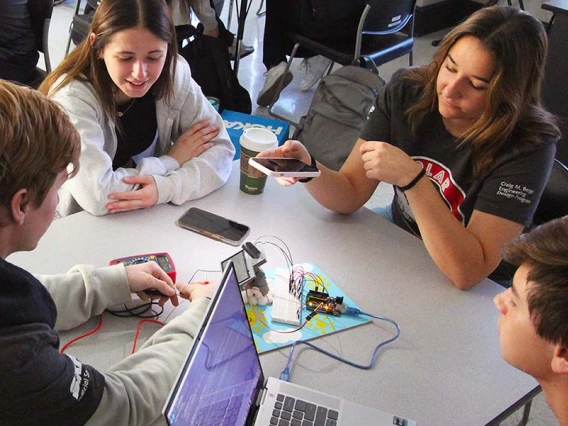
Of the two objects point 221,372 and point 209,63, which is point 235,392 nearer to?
point 221,372

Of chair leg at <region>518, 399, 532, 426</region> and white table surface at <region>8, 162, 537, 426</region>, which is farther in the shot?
chair leg at <region>518, 399, 532, 426</region>

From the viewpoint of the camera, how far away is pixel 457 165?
1460 mm

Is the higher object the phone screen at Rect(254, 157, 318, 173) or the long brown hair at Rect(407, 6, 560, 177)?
the long brown hair at Rect(407, 6, 560, 177)

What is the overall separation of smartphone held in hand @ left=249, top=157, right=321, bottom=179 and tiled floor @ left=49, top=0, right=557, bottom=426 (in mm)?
1406

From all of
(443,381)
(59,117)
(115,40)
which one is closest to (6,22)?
(115,40)

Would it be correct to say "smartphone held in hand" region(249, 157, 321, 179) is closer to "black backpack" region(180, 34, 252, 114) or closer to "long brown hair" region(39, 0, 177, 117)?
"long brown hair" region(39, 0, 177, 117)

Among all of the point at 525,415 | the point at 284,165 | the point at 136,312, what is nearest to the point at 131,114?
the point at 284,165

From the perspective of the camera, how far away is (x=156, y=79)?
1.53 m

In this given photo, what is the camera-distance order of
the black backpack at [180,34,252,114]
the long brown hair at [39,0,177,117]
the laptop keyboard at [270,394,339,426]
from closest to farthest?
the laptop keyboard at [270,394,339,426] < the long brown hair at [39,0,177,117] < the black backpack at [180,34,252,114]

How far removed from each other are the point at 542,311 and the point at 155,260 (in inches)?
29.7

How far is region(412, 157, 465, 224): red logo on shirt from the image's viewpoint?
1.47m

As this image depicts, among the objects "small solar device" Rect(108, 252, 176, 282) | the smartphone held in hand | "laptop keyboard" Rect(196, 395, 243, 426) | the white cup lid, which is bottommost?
"small solar device" Rect(108, 252, 176, 282)

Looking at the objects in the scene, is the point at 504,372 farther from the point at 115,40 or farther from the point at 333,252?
the point at 115,40

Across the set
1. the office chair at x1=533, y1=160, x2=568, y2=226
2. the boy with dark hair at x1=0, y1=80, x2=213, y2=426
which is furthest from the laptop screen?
the office chair at x1=533, y1=160, x2=568, y2=226
